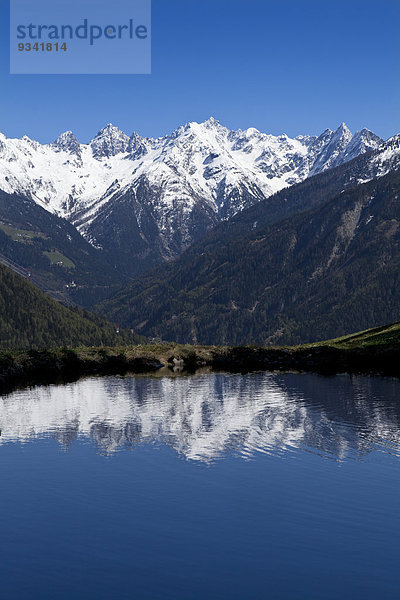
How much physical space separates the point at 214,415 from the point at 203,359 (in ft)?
210

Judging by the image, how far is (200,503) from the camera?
42938 millimetres

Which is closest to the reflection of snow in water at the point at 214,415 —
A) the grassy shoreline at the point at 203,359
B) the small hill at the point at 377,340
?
the grassy shoreline at the point at 203,359

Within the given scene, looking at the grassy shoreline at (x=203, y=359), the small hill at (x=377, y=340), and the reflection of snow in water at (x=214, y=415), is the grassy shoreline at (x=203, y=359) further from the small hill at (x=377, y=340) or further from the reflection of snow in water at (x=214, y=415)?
the reflection of snow in water at (x=214, y=415)

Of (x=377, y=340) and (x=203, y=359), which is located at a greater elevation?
(x=377, y=340)

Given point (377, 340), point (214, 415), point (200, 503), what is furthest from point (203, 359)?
point (200, 503)

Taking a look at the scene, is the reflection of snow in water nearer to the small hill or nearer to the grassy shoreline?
the grassy shoreline

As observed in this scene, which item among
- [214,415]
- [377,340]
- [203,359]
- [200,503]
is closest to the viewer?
[200,503]

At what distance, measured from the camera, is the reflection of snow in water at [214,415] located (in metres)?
59.1

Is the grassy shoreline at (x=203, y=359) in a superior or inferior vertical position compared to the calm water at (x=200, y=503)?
superior

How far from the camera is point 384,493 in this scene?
44000mm

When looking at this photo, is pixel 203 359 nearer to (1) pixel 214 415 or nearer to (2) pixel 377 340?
(2) pixel 377 340

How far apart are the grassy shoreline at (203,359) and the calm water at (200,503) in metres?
44.8

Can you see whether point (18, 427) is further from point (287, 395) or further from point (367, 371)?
point (367, 371)

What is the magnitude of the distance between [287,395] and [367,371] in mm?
33278
